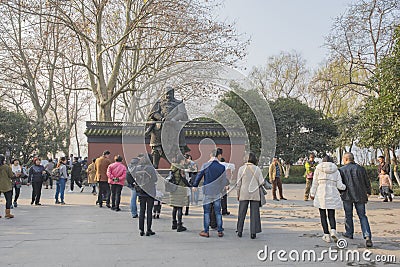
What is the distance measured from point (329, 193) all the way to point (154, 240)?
3315mm

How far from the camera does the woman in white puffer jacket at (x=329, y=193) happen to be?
6.93 meters

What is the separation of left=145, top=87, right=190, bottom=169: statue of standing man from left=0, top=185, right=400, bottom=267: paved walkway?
1734 mm

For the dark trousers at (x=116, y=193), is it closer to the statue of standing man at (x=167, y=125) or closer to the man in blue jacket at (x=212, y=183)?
the statue of standing man at (x=167, y=125)

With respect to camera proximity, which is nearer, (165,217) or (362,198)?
(362,198)

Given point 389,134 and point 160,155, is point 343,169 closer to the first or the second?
point 160,155

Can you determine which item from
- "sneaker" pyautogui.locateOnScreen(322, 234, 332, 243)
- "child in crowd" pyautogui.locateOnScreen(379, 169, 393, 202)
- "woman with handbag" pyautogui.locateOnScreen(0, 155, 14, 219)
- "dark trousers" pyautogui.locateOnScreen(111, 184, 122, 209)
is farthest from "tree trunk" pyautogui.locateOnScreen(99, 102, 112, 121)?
"sneaker" pyautogui.locateOnScreen(322, 234, 332, 243)

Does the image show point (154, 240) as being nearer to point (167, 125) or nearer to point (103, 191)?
point (167, 125)

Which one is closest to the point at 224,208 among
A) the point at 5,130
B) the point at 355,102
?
the point at 5,130

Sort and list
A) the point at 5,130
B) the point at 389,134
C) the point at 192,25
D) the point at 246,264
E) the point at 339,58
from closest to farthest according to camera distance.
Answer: the point at 246,264
the point at 389,134
the point at 192,25
the point at 339,58
the point at 5,130

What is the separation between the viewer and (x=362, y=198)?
6.93 metres

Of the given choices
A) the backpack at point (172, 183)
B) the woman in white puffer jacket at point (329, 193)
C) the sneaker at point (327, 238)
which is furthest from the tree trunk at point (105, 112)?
the sneaker at point (327, 238)

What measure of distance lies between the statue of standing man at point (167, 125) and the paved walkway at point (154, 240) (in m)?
1.73

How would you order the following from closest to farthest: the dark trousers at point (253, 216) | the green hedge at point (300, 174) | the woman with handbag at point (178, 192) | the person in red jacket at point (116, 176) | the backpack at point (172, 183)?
the dark trousers at point (253, 216)
the woman with handbag at point (178, 192)
the backpack at point (172, 183)
the person in red jacket at point (116, 176)
the green hedge at point (300, 174)

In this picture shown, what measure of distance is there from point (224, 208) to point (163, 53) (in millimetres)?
12380
